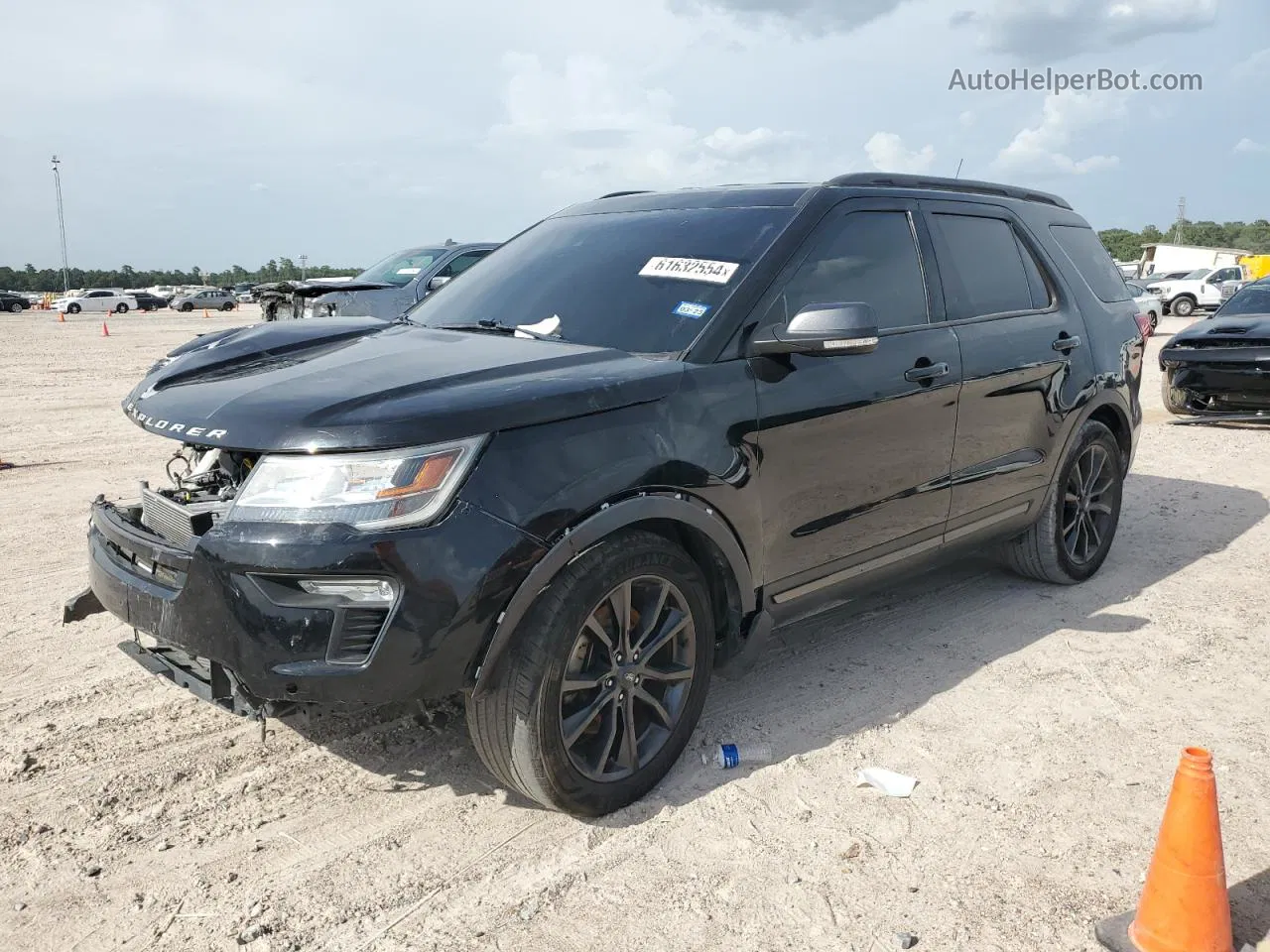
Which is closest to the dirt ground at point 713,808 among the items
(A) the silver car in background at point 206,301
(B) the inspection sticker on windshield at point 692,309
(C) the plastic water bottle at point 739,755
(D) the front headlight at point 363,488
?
(C) the plastic water bottle at point 739,755

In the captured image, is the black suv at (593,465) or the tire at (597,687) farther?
the tire at (597,687)

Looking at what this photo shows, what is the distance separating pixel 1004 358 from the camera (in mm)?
4551

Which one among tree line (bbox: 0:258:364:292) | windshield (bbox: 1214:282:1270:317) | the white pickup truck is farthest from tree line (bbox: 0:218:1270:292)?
windshield (bbox: 1214:282:1270:317)

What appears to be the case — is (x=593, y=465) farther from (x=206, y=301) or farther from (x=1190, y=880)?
(x=206, y=301)

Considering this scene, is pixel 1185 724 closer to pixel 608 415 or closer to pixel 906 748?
pixel 906 748

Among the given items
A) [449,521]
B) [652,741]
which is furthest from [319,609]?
[652,741]

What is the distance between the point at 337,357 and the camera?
11.2ft

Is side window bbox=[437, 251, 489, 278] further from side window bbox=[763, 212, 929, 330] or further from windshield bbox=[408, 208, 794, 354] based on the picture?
side window bbox=[763, 212, 929, 330]

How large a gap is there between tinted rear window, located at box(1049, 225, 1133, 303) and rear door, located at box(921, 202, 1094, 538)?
319 mm

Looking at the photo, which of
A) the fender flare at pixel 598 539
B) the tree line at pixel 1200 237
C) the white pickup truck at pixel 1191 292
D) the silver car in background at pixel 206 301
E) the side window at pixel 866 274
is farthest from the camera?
the tree line at pixel 1200 237

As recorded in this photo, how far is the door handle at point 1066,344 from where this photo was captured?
16.2 feet

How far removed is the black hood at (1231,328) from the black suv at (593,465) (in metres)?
6.35

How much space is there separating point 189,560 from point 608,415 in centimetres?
122

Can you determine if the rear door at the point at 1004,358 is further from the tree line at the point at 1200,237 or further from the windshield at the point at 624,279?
the tree line at the point at 1200,237
